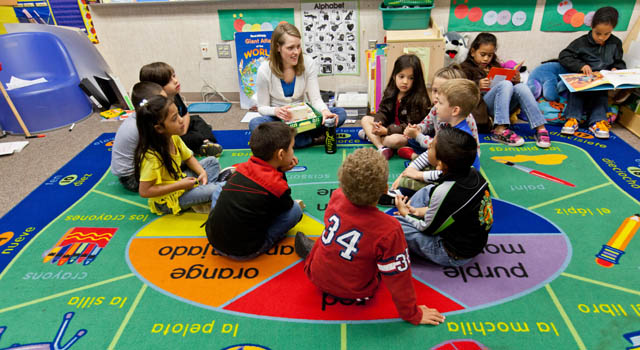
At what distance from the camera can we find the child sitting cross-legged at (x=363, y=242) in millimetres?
1220

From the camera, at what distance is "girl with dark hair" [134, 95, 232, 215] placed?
6.31 feet

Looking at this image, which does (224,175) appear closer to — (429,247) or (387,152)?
(387,152)

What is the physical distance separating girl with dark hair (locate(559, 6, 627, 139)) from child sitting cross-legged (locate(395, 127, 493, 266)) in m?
2.11

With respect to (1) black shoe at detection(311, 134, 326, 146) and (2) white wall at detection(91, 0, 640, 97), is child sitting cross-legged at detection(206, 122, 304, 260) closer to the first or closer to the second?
(1) black shoe at detection(311, 134, 326, 146)

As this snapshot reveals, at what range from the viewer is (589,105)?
3.23 metres

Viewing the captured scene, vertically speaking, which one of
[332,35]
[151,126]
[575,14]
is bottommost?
[151,126]

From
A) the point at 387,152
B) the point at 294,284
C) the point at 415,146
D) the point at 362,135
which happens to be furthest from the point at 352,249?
the point at 362,135

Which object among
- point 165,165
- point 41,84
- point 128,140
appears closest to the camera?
point 165,165

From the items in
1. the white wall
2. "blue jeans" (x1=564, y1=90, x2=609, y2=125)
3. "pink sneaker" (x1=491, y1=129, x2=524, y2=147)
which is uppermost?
the white wall

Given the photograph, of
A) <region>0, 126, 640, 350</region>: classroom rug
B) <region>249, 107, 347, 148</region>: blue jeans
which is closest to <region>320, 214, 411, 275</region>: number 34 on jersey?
<region>0, 126, 640, 350</region>: classroom rug

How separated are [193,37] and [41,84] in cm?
156

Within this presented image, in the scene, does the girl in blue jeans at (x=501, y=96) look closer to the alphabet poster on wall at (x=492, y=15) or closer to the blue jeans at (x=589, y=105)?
the blue jeans at (x=589, y=105)

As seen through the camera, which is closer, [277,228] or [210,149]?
[277,228]

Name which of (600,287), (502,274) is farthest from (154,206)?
(600,287)
